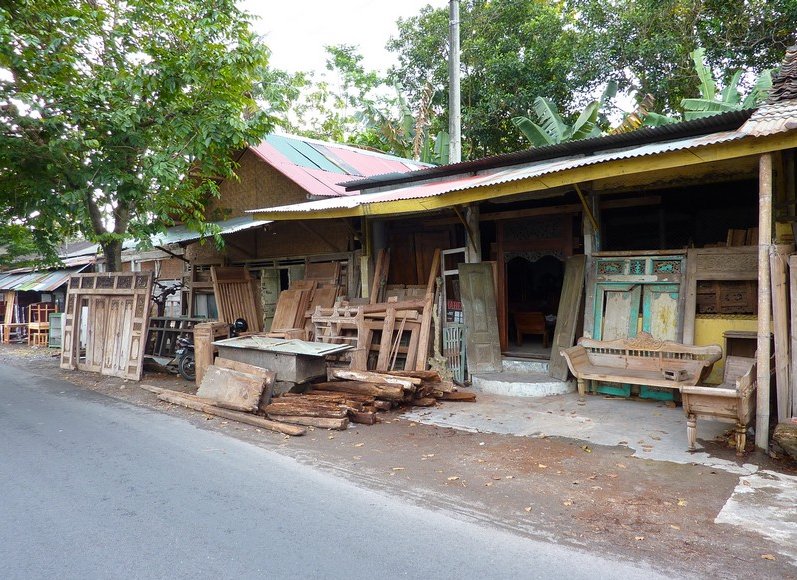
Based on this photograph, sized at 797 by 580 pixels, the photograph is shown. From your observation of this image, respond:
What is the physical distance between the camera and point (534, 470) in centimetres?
525

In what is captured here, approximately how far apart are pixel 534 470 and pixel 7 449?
19.2 ft

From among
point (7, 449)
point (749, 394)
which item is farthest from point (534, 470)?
point (7, 449)

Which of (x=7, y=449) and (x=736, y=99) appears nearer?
(x=7, y=449)

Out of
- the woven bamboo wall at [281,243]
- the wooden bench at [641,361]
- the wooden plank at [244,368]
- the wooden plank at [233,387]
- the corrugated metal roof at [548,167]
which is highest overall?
the corrugated metal roof at [548,167]

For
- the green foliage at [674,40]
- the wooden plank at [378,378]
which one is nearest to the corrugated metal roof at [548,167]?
the wooden plank at [378,378]

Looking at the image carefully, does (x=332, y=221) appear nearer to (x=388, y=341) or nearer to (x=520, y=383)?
(x=388, y=341)

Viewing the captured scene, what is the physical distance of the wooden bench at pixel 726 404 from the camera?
16.7ft

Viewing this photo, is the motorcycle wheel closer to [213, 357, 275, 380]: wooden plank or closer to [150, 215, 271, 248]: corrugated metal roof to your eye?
[213, 357, 275, 380]: wooden plank

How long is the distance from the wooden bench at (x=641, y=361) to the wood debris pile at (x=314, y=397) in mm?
1735

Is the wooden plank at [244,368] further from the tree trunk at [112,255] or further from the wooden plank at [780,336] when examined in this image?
the wooden plank at [780,336]

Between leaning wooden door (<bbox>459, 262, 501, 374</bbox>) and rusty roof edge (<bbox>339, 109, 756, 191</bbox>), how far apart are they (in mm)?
2001

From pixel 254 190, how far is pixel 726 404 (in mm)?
11189

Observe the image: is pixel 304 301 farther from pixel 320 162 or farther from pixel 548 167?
pixel 548 167

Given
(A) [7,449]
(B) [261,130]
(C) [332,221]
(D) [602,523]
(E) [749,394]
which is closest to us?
(D) [602,523]
